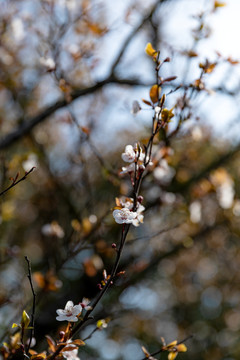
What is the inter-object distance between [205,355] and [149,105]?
16.8ft

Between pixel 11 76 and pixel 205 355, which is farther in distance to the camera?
pixel 205 355

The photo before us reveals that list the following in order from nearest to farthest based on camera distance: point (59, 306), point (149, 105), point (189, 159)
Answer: point (149, 105), point (59, 306), point (189, 159)

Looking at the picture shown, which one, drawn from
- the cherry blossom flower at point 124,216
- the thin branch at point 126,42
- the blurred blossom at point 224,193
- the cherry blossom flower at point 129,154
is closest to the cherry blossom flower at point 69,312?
the cherry blossom flower at point 124,216

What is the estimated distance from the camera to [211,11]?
1848mm

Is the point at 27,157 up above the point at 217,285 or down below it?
above

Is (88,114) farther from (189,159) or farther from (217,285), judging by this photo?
(217,285)

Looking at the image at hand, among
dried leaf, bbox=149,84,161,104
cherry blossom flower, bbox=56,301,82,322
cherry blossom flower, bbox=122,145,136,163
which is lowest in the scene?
cherry blossom flower, bbox=56,301,82,322

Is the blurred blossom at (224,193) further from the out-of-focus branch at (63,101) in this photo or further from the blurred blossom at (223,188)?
the out-of-focus branch at (63,101)

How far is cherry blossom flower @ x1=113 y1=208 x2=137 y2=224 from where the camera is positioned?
1106 millimetres

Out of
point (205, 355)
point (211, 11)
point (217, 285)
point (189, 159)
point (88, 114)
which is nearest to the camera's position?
point (211, 11)

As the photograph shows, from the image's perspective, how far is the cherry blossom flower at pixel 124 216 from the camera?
1.11m

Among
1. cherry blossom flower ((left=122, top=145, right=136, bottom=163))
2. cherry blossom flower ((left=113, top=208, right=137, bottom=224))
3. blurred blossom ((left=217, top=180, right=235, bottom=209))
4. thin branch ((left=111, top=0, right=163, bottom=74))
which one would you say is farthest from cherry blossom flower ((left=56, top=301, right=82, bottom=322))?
thin branch ((left=111, top=0, right=163, bottom=74))

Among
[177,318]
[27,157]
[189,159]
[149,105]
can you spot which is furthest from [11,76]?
[177,318]

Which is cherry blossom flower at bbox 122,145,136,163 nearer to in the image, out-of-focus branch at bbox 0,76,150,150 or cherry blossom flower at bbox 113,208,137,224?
cherry blossom flower at bbox 113,208,137,224
